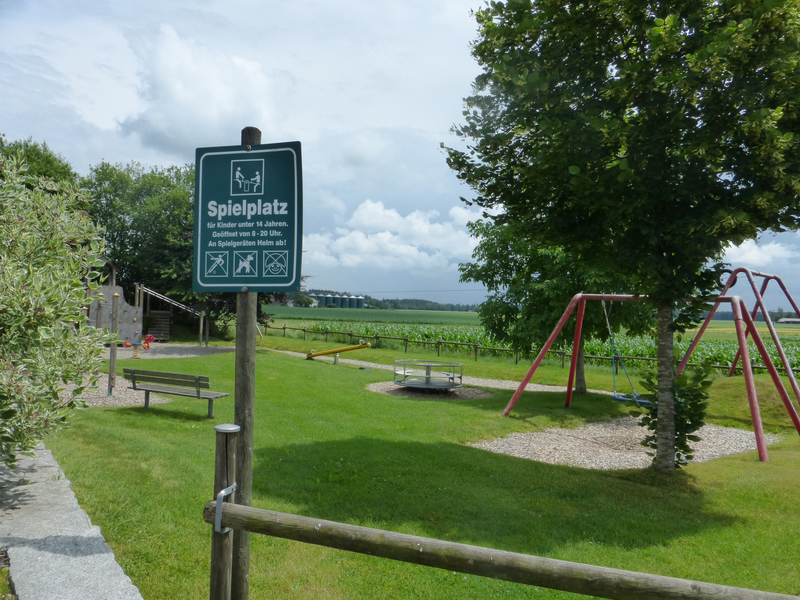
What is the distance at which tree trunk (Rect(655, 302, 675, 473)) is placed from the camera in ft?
27.3

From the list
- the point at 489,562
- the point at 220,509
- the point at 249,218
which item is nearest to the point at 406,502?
the point at 220,509

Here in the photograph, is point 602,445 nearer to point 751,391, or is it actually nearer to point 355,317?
point 751,391

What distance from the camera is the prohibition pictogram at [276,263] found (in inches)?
134

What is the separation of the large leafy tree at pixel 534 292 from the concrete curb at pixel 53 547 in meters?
12.1

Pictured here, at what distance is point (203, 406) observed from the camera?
12.4 m

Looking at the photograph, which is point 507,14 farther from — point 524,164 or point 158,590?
point 158,590

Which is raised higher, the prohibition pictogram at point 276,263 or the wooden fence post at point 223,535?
the prohibition pictogram at point 276,263

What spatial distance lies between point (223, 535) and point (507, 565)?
1.66 metres

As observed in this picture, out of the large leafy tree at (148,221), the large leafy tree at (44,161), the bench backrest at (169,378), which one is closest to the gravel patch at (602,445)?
the bench backrest at (169,378)

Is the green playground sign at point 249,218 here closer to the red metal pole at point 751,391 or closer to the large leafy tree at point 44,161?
the red metal pole at point 751,391

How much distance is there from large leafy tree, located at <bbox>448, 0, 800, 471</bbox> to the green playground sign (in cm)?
489

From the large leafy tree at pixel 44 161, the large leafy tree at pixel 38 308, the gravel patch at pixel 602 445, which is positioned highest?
the large leafy tree at pixel 44 161

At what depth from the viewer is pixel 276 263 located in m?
3.43

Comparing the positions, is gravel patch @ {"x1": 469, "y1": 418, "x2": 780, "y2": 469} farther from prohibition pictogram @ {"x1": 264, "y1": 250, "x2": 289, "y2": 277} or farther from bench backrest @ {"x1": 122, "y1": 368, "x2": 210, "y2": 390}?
prohibition pictogram @ {"x1": 264, "y1": 250, "x2": 289, "y2": 277}
